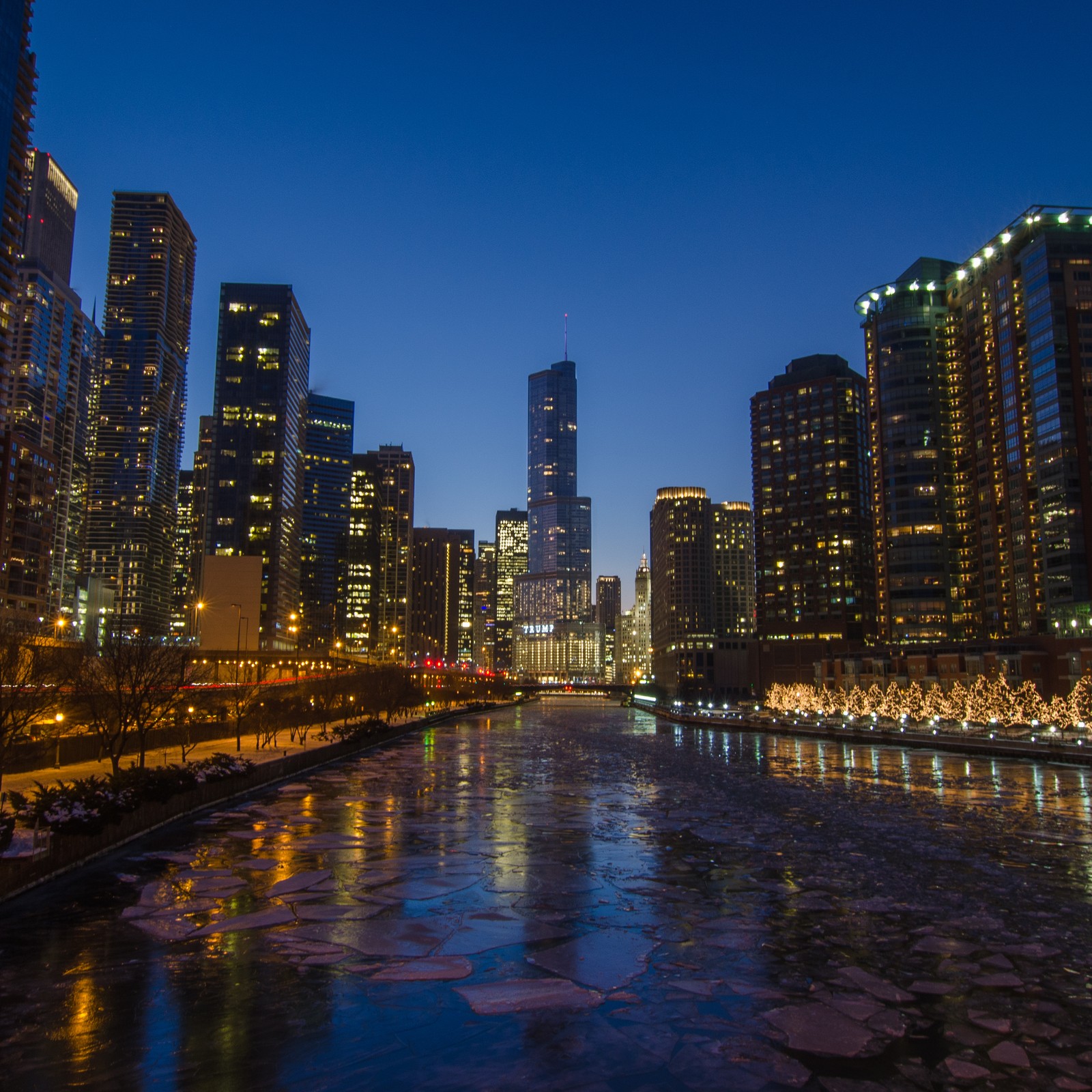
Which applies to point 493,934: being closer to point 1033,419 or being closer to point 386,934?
point 386,934

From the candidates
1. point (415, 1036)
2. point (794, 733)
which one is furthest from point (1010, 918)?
point (794, 733)

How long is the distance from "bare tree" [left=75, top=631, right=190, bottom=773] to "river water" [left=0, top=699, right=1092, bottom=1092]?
10.0 meters

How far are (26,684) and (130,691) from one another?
198 inches

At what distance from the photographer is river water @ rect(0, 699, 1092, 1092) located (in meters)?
9.84

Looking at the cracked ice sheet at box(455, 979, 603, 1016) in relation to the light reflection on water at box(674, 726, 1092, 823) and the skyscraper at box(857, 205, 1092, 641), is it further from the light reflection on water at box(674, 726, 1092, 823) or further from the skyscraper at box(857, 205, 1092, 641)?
the skyscraper at box(857, 205, 1092, 641)

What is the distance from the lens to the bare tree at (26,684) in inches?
1192

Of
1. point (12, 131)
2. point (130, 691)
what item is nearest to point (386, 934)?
point (130, 691)

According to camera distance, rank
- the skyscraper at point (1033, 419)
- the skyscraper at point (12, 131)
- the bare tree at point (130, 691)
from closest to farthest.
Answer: the bare tree at point (130, 691), the skyscraper at point (1033, 419), the skyscraper at point (12, 131)

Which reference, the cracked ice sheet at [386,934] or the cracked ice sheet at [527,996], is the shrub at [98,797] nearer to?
the cracked ice sheet at [386,934]

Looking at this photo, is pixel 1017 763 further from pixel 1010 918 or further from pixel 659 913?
pixel 659 913

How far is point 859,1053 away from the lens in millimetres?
10203

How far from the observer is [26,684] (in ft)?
136

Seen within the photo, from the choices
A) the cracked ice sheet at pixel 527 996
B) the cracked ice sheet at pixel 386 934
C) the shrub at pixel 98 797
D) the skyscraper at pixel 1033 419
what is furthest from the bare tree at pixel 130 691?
the skyscraper at pixel 1033 419

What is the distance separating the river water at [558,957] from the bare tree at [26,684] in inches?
367
